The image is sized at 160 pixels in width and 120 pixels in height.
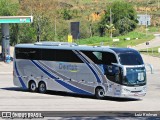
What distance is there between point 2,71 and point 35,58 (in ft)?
Result: 60.9

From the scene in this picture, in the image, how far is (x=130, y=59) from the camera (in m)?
26.9

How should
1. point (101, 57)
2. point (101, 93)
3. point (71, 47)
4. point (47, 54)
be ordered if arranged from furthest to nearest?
1. point (47, 54)
2. point (71, 47)
3. point (101, 93)
4. point (101, 57)

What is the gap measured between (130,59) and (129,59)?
0.25ft

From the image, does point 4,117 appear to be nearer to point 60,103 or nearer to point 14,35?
point 60,103

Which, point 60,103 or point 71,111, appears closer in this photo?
point 71,111

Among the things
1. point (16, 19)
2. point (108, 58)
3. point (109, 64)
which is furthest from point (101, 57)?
point (16, 19)

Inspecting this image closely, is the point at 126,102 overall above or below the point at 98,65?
below

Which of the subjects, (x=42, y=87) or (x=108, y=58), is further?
(x=42, y=87)

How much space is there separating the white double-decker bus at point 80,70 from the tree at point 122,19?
82736mm

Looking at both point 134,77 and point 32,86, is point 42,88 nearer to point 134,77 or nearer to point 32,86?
point 32,86

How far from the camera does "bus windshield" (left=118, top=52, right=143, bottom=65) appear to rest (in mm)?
26578

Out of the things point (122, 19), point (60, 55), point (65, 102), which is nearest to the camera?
point (65, 102)

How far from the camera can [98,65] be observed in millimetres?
27359

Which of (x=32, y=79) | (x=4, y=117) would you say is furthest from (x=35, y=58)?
(x=4, y=117)
